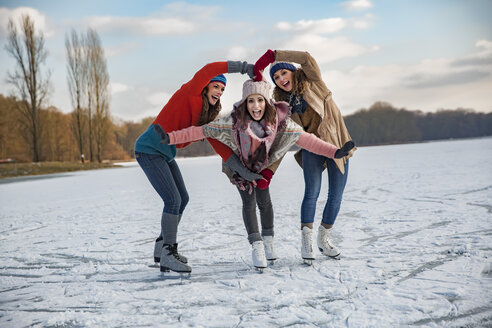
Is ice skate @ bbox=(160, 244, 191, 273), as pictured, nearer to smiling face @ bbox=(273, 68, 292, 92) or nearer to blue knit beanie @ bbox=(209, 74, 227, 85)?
blue knit beanie @ bbox=(209, 74, 227, 85)

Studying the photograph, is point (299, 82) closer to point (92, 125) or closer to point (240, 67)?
point (240, 67)

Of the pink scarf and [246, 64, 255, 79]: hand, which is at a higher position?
[246, 64, 255, 79]: hand

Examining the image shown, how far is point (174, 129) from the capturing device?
2352mm

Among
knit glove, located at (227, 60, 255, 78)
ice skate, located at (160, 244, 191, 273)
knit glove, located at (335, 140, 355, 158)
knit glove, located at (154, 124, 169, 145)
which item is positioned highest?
knit glove, located at (227, 60, 255, 78)

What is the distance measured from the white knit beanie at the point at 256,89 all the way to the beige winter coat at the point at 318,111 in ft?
0.93

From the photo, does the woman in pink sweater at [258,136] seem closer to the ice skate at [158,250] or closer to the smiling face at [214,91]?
the smiling face at [214,91]

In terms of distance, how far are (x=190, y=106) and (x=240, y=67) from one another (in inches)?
16.0

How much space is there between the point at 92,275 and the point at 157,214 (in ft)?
7.95

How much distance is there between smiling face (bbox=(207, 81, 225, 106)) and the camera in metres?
2.37

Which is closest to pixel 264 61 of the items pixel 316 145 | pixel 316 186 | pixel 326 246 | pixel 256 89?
pixel 256 89

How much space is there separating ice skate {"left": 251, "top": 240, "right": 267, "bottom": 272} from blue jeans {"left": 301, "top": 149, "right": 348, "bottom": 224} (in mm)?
366

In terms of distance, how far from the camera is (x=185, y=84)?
235 centimetres

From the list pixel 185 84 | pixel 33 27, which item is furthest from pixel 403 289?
pixel 33 27

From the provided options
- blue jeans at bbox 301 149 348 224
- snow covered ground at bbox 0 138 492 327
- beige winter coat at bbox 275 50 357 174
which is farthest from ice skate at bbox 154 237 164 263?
beige winter coat at bbox 275 50 357 174
